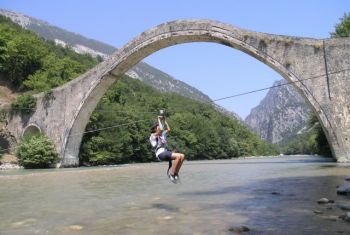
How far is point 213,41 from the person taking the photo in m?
22.0

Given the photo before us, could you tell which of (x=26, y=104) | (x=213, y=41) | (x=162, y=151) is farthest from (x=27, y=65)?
(x=162, y=151)

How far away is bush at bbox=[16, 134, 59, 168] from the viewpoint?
25031 mm

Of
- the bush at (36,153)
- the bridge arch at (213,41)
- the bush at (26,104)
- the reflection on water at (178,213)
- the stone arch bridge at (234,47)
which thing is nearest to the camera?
the reflection on water at (178,213)

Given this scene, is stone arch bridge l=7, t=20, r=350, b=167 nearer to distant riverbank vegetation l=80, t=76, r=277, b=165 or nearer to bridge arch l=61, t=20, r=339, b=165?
bridge arch l=61, t=20, r=339, b=165

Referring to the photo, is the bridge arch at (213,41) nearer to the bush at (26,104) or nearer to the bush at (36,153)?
the bush at (36,153)

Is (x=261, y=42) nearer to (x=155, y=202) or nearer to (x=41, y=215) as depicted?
(x=155, y=202)

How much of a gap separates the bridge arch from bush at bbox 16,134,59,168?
852 mm

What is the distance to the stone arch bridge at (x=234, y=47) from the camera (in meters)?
17.5

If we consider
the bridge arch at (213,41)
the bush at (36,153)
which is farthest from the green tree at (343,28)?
the bush at (36,153)

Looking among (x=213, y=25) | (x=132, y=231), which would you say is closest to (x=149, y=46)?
(x=213, y=25)

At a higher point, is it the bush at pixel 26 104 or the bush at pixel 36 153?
the bush at pixel 26 104

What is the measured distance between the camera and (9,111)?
2897 centimetres

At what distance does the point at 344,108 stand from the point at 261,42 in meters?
5.02

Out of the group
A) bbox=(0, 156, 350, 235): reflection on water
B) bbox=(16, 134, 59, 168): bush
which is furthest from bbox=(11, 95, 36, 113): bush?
bbox=(0, 156, 350, 235): reflection on water
